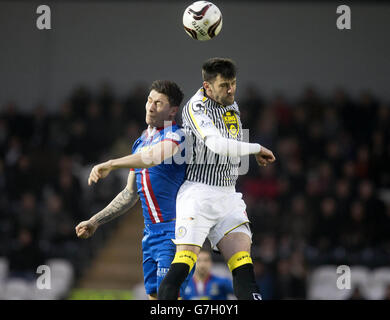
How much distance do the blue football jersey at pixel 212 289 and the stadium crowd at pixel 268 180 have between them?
7.39ft

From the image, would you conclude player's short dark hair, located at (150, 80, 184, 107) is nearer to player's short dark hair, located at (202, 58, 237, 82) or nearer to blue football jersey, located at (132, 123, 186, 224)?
blue football jersey, located at (132, 123, 186, 224)

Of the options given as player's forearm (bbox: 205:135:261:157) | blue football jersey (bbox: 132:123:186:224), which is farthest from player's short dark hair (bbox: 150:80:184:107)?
player's forearm (bbox: 205:135:261:157)

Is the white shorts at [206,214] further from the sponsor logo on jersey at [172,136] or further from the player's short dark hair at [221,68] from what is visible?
the player's short dark hair at [221,68]

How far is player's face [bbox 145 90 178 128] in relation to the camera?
4.97 metres

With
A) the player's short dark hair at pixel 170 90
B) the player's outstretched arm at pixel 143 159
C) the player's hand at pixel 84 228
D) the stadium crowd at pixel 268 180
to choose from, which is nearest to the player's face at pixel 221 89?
the player's short dark hair at pixel 170 90

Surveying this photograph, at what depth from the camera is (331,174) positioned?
1131 cm

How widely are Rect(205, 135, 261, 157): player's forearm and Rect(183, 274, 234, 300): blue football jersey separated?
285cm

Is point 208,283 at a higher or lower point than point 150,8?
lower

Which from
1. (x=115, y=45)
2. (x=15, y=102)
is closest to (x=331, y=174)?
(x=115, y=45)

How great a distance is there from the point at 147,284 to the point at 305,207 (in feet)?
19.9

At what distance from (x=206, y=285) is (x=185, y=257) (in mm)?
2673

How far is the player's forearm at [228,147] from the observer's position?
4500 millimetres
